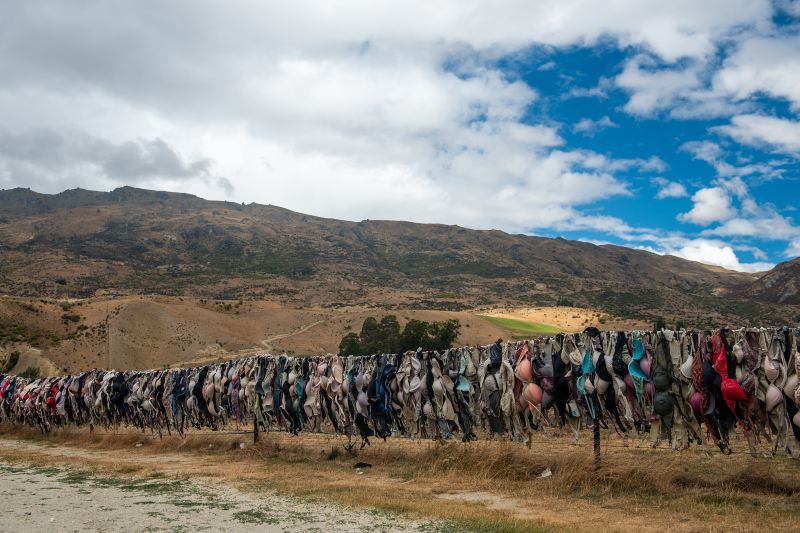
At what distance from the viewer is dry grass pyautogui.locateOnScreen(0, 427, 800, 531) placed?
7090 millimetres

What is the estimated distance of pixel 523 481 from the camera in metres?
9.30

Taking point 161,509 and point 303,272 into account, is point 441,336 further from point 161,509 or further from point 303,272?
point 303,272

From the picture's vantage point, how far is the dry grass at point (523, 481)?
23.3 ft

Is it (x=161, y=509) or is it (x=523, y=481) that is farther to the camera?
(x=523, y=481)

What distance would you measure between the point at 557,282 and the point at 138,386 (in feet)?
426

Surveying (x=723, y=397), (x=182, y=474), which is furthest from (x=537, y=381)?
(x=182, y=474)

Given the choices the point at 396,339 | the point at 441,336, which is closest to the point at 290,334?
the point at 396,339

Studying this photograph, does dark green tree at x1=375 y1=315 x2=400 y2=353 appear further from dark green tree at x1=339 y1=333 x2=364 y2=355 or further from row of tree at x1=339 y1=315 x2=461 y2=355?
dark green tree at x1=339 y1=333 x2=364 y2=355

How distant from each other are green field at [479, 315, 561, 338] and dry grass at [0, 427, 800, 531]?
61.4m

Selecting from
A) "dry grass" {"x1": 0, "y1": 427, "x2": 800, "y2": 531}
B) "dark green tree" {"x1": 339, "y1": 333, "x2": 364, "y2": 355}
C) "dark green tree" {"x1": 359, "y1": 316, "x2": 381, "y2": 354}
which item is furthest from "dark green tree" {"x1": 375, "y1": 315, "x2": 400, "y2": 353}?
"dry grass" {"x1": 0, "y1": 427, "x2": 800, "y2": 531}

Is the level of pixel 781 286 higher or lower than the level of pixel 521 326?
higher

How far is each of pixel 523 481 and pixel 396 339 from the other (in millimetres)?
46889

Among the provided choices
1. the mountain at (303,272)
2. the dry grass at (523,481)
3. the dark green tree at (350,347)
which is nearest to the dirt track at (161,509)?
the dry grass at (523,481)

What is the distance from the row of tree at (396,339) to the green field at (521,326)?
60.2 ft
